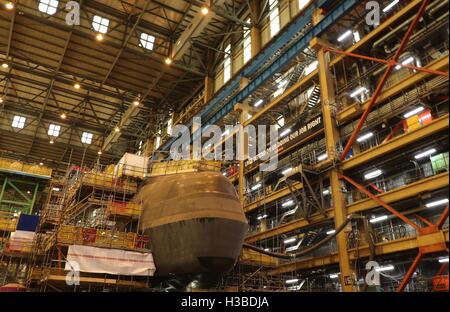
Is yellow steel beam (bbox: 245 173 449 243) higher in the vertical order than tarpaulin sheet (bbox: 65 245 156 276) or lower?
higher

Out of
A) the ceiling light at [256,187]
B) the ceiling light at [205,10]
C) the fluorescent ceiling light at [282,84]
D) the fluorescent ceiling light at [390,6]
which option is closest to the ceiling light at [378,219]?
the ceiling light at [256,187]

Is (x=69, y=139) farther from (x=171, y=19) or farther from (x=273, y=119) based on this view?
(x=273, y=119)

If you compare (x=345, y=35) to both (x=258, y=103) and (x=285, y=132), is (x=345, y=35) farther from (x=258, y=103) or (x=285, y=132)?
(x=258, y=103)

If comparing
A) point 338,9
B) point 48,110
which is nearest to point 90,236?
point 338,9

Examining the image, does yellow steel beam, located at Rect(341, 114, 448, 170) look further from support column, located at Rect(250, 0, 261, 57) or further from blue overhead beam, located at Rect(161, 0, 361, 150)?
support column, located at Rect(250, 0, 261, 57)

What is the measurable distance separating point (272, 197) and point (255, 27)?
15.3 meters

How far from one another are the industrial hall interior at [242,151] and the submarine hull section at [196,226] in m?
0.08

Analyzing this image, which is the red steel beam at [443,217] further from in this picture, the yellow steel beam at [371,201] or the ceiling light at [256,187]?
the ceiling light at [256,187]

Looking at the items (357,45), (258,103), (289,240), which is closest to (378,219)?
(289,240)

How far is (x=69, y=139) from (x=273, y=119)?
29.4m

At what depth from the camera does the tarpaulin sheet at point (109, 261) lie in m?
17.0

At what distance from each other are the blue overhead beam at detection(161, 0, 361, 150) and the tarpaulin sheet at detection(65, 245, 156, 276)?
16.6 meters

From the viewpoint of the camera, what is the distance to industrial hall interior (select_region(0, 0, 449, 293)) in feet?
56.1

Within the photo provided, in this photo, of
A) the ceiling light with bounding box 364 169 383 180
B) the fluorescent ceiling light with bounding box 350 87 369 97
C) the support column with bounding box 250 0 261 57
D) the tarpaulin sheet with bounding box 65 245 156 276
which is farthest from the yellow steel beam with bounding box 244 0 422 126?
the tarpaulin sheet with bounding box 65 245 156 276
